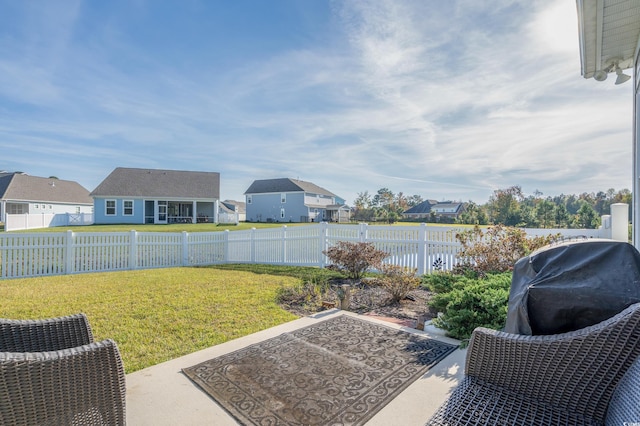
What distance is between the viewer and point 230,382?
2588 mm

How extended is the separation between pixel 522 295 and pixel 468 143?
13.4 metres

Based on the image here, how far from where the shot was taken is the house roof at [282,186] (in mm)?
35472

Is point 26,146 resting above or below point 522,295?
above

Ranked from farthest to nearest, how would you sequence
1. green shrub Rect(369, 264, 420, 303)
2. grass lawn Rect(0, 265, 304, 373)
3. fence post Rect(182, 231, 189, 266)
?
fence post Rect(182, 231, 189, 266)
green shrub Rect(369, 264, 420, 303)
grass lawn Rect(0, 265, 304, 373)

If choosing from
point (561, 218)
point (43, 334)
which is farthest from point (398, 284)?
point (561, 218)

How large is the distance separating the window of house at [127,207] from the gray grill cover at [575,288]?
95.4ft

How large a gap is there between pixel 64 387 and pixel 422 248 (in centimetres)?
693

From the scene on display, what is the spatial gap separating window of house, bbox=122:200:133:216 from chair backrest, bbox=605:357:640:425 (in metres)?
29.6

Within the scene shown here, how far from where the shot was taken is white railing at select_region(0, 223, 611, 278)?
23.9 feet

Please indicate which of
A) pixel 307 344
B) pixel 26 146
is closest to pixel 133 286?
pixel 307 344

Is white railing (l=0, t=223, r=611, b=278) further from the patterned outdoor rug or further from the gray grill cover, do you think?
the gray grill cover

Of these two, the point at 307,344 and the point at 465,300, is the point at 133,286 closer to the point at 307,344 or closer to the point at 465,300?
the point at 307,344

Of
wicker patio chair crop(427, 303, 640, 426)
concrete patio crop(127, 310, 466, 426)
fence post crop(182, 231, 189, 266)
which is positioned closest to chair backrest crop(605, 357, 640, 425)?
wicker patio chair crop(427, 303, 640, 426)

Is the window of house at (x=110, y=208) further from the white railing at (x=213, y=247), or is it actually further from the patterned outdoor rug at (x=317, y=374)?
the patterned outdoor rug at (x=317, y=374)
